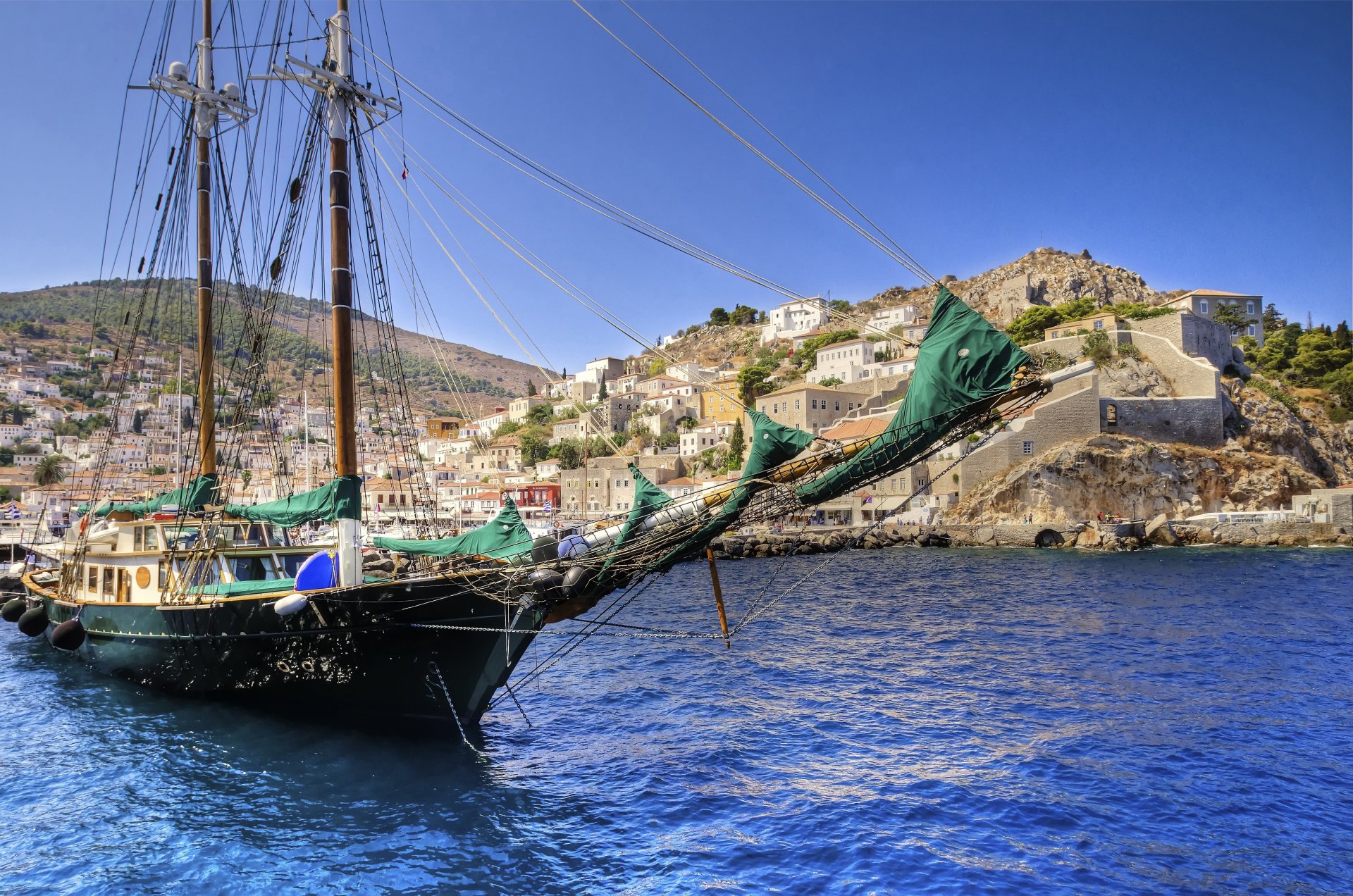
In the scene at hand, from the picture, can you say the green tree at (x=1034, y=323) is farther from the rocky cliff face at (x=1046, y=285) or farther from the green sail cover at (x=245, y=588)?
the green sail cover at (x=245, y=588)

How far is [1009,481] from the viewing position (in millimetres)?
49969

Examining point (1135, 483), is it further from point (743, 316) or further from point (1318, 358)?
point (743, 316)

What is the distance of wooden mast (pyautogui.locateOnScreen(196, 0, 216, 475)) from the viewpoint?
17.6m

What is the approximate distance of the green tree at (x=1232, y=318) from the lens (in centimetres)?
7750

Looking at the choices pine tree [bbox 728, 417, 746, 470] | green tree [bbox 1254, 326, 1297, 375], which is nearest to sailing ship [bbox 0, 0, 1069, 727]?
pine tree [bbox 728, 417, 746, 470]

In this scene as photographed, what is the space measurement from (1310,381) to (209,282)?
82344mm

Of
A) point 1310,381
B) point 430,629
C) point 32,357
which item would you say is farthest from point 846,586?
point 32,357

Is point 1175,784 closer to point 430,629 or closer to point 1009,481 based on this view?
point 430,629

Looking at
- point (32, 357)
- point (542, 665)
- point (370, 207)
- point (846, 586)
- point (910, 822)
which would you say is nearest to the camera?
point (910, 822)

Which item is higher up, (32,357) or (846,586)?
(32,357)

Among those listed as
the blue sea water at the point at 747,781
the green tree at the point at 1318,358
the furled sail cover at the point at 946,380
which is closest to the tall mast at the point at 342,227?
the blue sea water at the point at 747,781

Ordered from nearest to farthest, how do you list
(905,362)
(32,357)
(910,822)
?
(910,822) → (905,362) → (32,357)

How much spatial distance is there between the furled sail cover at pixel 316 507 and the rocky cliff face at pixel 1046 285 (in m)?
94.8

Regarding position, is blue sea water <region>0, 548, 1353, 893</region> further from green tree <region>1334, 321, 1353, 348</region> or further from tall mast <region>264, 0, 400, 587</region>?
green tree <region>1334, 321, 1353, 348</region>
